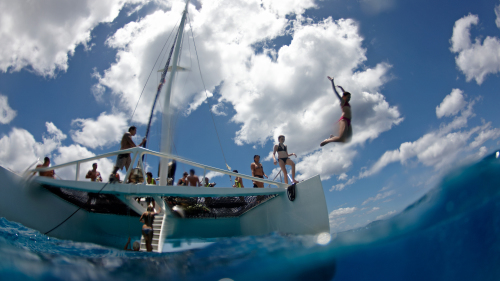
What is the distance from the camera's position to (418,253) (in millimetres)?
10219

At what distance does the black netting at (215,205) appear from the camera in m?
8.50

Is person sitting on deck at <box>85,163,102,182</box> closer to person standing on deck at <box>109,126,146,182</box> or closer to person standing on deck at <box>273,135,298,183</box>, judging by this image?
person standing on deck at <box>109,126,146,182</box>

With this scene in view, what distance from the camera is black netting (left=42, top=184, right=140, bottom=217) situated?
734cm

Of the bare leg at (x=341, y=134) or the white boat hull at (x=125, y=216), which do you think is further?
the white boat hull at (x=125, y=216)

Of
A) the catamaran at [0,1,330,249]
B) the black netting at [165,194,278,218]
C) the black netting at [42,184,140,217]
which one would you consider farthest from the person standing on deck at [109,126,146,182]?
the black netting at [165,194,278,218]

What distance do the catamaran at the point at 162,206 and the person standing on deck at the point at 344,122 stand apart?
1.66 meters

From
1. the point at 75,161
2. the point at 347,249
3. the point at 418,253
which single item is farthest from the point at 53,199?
the point at 418,253

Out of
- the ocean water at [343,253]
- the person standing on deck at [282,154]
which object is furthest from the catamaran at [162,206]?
the person standing on deck at [282,154]

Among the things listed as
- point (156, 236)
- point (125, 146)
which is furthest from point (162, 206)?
point (125, 146)

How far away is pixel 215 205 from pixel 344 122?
692 centimetres

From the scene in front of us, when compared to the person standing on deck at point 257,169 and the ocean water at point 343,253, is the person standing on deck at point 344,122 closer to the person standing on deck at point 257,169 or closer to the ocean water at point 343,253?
the ocean water at point 343,253

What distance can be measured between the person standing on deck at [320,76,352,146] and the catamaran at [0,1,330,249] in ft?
5.46

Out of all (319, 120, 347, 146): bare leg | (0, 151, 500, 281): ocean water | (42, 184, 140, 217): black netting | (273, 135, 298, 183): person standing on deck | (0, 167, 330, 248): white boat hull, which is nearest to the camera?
(319, 120, 347, 146): bare leg

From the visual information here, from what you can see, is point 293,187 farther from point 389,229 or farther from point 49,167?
point 49,167
